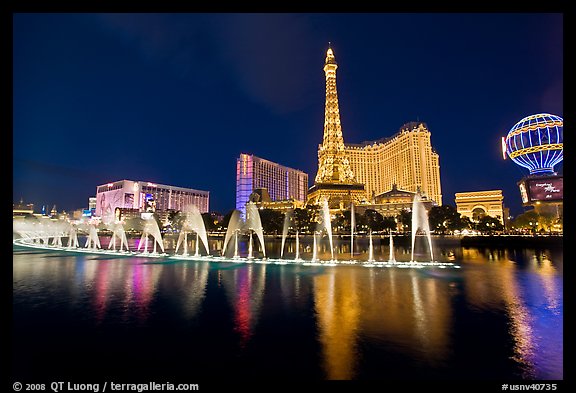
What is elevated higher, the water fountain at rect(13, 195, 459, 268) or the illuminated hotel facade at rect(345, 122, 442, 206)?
the illuminated hotel facade at rect(345, 122, 442, 206)

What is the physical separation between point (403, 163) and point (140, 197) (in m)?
120

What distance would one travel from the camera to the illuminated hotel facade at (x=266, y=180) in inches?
5458

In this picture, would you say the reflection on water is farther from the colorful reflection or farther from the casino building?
the casino building

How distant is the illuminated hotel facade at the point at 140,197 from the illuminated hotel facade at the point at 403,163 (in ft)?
308

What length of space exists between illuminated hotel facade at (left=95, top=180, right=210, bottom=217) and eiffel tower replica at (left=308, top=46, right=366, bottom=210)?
7759 cm

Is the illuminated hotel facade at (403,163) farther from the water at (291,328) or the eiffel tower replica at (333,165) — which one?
the water at (291,328)

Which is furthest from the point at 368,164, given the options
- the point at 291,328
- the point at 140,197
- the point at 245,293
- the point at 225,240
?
the point at 291,328

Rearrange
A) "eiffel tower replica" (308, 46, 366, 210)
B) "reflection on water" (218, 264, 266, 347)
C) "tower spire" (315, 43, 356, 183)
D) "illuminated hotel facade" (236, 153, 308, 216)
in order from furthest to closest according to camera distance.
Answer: "illuminated hotel facade" (236, 153, 308, 216)
"tower spire" (315, 43, 356, 183)
"eiffel tower replica" (308, 46, 366, 210)
"reflection on water" (218, 264, 266, 347)

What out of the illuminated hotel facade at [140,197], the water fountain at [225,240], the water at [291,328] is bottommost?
the water at [291,328]

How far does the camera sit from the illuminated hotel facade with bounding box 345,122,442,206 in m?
115

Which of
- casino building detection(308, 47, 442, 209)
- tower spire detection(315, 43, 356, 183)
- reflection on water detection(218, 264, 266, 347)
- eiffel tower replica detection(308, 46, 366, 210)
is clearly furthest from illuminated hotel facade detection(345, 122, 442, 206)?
reflection on water detection(218, 264, 266, 347)

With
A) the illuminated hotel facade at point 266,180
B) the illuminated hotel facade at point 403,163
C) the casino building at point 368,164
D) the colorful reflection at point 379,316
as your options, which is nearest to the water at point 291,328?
the colorful reflection at point 379,316
